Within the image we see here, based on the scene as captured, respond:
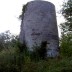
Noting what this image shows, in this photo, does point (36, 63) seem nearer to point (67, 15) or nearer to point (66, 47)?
point (66, 47)

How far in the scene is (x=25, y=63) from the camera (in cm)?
1130

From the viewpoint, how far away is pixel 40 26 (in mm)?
14664

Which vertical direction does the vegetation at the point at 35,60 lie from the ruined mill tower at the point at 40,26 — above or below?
below

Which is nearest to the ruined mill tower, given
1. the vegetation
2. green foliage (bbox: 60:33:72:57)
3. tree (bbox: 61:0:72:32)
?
the vegetation

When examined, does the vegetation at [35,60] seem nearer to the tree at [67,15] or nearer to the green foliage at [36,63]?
the green foliage at [36,63]

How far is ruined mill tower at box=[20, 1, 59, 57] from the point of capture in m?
14.5

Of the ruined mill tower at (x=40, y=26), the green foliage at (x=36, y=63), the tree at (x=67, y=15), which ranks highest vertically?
the tree at (x=67, y=15)

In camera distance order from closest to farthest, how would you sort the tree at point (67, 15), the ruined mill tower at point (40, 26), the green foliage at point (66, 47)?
the green foliage at point (66, 47) → the ruined mill tower at point (40, 26) → the tree at point (67, 15)

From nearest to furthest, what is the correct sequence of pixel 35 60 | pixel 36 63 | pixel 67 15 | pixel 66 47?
pixel 36 63
pixel 35 60
pixel 66 47
pixel 67 15

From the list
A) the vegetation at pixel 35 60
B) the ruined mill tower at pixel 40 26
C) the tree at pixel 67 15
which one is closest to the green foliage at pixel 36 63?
the vegetation at pixel 35 60

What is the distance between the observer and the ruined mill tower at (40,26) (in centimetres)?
1445

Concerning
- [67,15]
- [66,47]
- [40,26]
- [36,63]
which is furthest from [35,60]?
[67,15]

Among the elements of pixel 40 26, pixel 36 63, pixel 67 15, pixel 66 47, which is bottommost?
pixel 36 63

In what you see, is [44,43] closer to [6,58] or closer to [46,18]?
[46,18]
